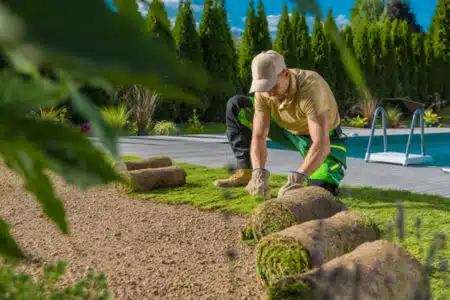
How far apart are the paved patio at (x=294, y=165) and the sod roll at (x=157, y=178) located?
396mm

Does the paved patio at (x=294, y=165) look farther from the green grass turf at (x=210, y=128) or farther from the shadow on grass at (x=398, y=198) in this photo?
the green grass turf at (x=210, y=128)

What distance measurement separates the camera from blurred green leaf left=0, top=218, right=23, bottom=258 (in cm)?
27

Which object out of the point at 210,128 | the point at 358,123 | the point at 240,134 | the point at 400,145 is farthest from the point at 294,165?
the point at 358,123

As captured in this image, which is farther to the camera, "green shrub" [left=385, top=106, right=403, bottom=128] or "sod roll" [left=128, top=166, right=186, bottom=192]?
"green shrub" [left=385, top=106, right=403, bottom=128]

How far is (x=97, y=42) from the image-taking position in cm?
17

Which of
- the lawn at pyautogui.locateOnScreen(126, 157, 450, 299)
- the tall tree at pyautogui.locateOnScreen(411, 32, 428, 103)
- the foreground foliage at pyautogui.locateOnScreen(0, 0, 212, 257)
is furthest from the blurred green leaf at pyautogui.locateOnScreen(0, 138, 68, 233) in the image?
the tall tree at pyautogui.locateOnScreen(411, 32, 428, 103)

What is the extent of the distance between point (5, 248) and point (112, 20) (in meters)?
0.15

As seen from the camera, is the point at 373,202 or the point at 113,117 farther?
the point at 373,202

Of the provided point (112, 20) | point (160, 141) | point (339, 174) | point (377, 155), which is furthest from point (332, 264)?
point (160, 141)

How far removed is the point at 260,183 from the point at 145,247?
1.15m

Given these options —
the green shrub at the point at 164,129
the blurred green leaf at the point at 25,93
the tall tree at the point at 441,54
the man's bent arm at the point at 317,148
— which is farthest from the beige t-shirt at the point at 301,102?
the tall tree at the point at 441,54

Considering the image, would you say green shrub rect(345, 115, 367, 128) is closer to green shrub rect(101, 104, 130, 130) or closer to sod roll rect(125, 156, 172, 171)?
sod roll rect(125, 156, 172, 171)

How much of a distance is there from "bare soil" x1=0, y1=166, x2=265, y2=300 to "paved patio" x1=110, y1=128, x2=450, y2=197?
1.92 feet

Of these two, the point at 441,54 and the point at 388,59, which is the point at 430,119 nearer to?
the point at 388,59
